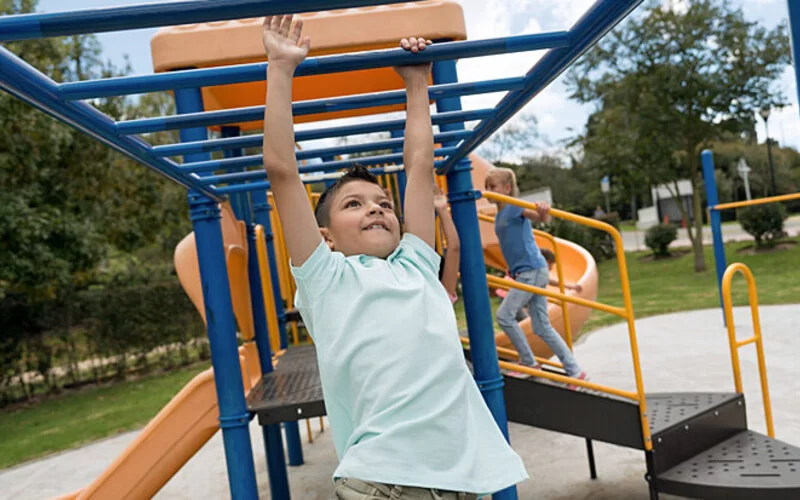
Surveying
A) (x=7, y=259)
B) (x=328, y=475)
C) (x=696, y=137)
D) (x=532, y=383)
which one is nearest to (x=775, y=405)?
(x=532, y=383)

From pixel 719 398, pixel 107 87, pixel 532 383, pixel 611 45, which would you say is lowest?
pixel 719 398

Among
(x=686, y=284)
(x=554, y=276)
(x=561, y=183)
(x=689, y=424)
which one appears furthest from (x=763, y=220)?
(x=561, y=183)

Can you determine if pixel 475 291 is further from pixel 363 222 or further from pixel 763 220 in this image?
pixel 763 220

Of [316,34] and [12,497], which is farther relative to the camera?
[12,497]

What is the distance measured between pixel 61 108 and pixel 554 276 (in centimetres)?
655

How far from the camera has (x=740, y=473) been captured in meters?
3.19

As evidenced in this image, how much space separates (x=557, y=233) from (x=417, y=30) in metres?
15.9

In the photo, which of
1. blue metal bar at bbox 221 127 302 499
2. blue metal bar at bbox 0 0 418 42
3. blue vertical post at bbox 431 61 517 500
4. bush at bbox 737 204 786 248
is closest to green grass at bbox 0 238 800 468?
bush at bbox 737 204 786 248

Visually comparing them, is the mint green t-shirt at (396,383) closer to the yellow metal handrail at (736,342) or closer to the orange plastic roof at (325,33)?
the orange plastic roof at (325,33)

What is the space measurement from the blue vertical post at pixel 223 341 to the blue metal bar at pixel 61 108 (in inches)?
24.0

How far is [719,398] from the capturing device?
3.84m

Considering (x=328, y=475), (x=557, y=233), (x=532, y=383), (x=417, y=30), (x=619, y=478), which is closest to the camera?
(x=417, y=30)

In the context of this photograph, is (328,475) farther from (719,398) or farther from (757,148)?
(757,148)

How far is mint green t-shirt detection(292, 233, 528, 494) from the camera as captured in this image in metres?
1.41
